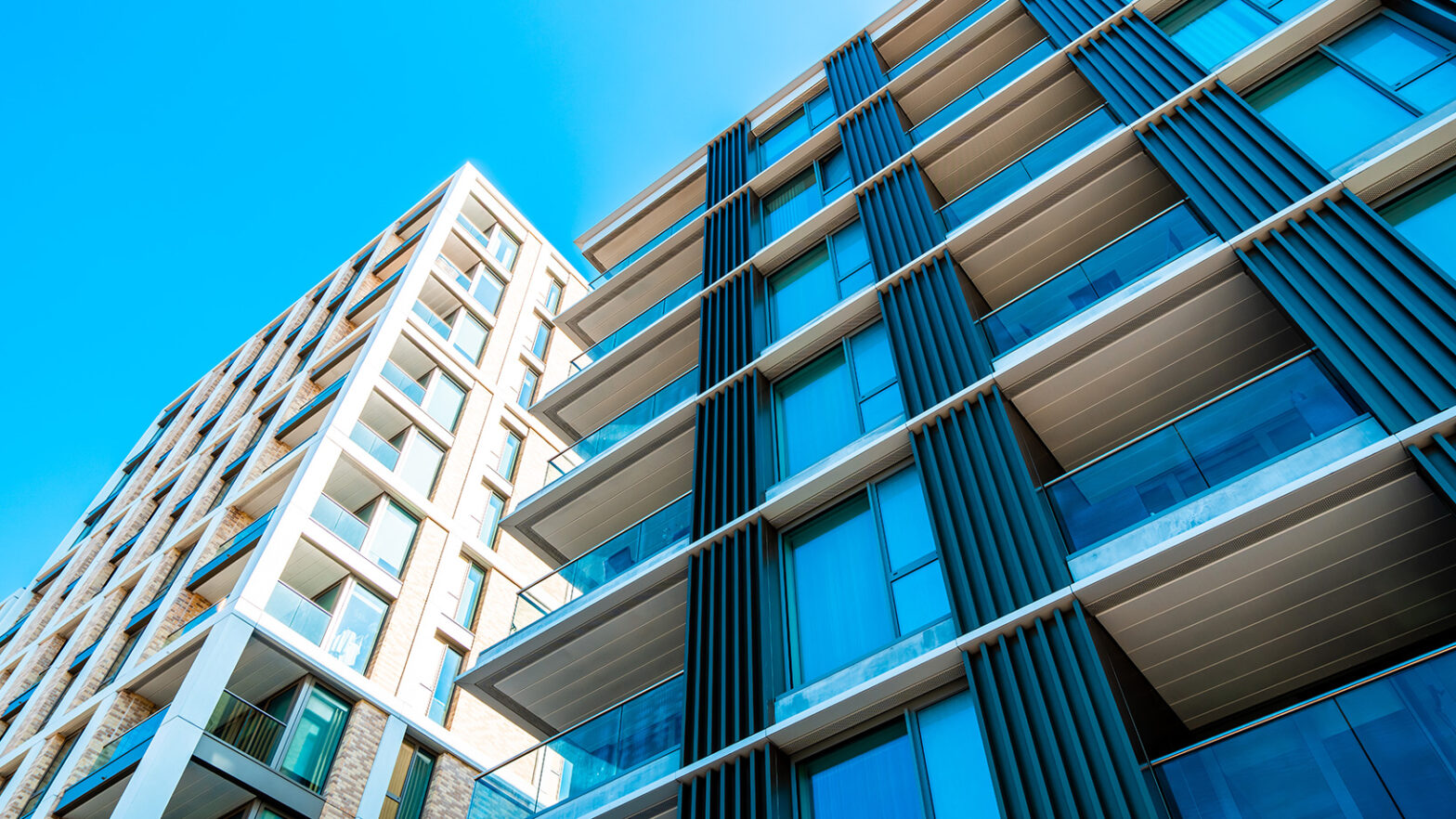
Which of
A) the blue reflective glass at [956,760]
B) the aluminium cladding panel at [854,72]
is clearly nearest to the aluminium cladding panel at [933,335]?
the blue reflective glass at [956,760]

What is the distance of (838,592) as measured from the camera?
1190 cm

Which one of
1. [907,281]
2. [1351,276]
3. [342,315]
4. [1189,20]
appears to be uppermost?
[342,315]

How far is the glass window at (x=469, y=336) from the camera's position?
30.0m

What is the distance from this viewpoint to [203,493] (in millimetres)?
27234

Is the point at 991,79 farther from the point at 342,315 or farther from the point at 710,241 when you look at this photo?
the point at 342,315

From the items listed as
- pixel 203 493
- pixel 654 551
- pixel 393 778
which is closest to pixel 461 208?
pixel 203 493

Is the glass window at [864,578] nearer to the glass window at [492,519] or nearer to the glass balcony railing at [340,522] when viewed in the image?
the glass balcony railing at [340,522]

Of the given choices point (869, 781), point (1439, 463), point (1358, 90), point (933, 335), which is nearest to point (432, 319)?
point (933, 335)

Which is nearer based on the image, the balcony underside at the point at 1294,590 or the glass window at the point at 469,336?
the balcony underside at the point at 1294,590

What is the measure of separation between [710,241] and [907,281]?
6713 mm

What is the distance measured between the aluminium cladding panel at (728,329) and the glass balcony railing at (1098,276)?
4.51 meters

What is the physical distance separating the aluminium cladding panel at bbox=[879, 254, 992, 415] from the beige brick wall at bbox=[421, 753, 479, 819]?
41.6ft

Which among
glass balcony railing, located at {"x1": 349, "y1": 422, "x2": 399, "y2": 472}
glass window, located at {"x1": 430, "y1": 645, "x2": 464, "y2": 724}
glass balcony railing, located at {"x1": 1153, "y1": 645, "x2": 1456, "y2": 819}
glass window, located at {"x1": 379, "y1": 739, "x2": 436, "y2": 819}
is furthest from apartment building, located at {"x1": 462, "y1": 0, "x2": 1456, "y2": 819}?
glass balcony railing, located at {"x1": 349, "y1": 422, "x2": 399, "y2": 472}

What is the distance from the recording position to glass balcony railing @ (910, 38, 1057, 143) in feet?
60.4
